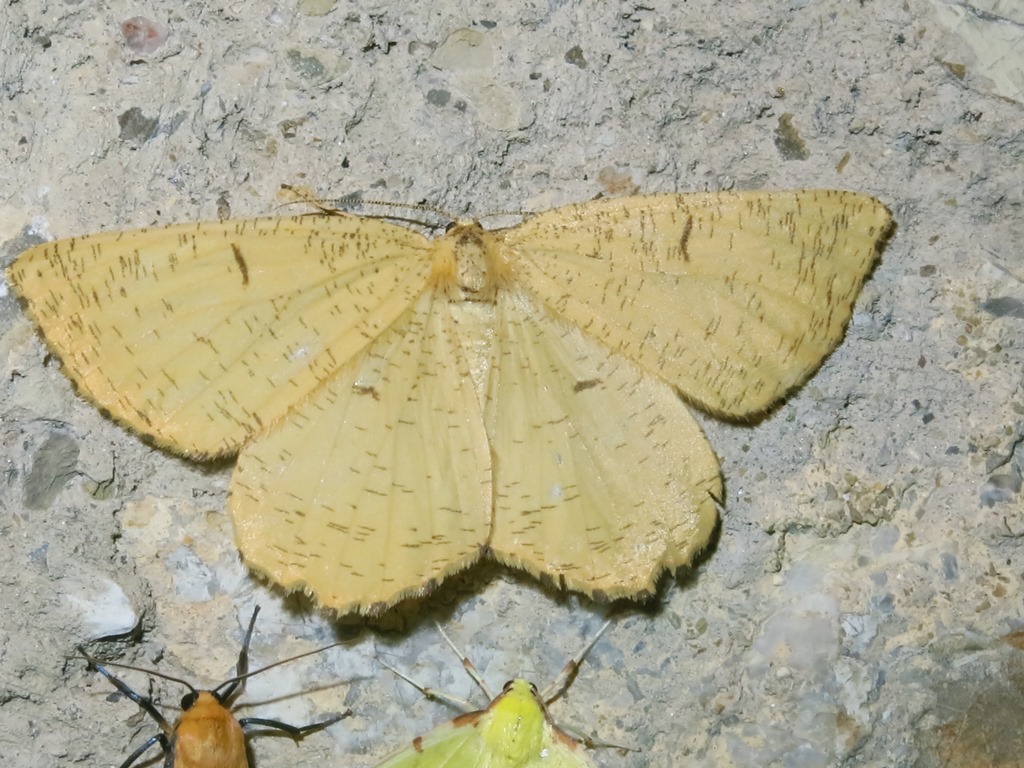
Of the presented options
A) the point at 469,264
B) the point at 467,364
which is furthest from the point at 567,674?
the point at 469,264

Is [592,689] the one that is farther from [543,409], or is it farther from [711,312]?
[711,312]

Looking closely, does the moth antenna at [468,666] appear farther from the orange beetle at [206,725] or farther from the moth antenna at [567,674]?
the orange beetle at [206,725]

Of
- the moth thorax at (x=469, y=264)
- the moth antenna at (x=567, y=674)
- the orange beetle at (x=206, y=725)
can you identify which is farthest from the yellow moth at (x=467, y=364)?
the orange beetle at (x=206, y=725)

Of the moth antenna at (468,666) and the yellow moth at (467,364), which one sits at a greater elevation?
the yellow moth at (467,364)

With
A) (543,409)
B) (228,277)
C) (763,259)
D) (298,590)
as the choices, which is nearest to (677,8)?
(763,259)

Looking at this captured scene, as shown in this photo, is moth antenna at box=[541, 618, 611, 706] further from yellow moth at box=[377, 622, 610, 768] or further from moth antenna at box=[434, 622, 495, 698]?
moth antenna at box=[434, 622, 495, 698]
